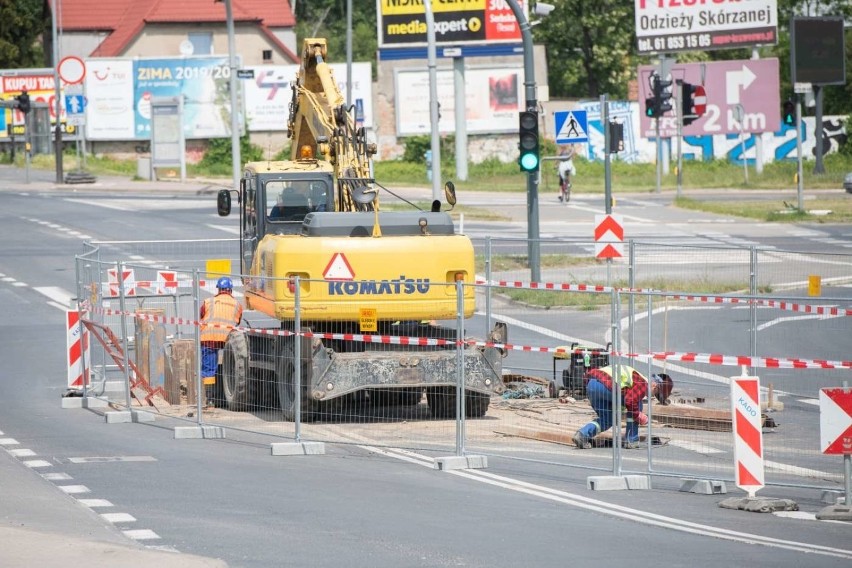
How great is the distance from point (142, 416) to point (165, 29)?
66.2m

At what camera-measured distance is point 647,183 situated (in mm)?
65688

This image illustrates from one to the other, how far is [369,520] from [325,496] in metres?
1.12

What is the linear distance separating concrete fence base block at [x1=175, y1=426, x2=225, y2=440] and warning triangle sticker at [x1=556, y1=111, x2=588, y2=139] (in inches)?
571

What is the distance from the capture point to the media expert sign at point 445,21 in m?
67.9

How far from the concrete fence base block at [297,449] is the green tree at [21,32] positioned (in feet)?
259

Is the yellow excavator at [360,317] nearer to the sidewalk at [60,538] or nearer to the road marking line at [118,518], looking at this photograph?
the sidewalk at [60,538]

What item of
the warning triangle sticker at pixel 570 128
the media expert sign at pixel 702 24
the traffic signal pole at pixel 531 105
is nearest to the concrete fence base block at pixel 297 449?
the traffic signal pole at pixel 531 105

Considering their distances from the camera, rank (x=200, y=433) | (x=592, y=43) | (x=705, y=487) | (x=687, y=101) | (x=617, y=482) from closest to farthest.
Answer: (x=705, y=487)
(x=617, y=482)
(x=200, y=433)
(x=687, y=101)
(x=592, y=43)

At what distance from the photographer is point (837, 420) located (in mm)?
11805

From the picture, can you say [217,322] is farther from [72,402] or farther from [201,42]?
[201,42]

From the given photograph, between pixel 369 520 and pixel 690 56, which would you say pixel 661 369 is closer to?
Result: pixel 369 520

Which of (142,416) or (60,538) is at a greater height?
(60,538)

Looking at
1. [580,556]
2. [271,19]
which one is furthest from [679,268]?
[271,19]

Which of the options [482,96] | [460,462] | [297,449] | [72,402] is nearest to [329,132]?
[72,402]
